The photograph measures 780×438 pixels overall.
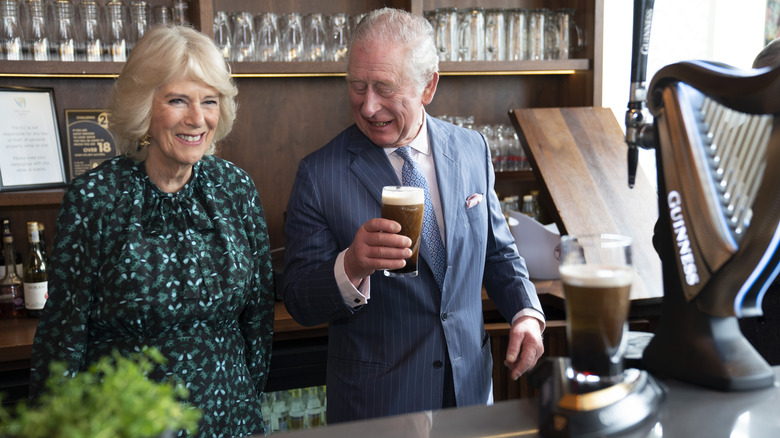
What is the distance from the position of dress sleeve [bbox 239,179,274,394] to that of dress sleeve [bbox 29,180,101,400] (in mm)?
409

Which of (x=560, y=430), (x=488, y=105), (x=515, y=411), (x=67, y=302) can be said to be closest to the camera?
(x=560, y=430)

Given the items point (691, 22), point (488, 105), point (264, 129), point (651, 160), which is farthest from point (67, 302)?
point (691, 22)

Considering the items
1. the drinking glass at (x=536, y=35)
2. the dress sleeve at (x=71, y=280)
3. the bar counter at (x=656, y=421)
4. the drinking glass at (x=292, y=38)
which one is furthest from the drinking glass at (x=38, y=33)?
the bar counter at (x=656, y=421)

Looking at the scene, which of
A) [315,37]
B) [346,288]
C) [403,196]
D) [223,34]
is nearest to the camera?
[403,196]

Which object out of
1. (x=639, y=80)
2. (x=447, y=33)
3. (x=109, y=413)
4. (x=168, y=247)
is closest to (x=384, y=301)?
(x=168, y=247)

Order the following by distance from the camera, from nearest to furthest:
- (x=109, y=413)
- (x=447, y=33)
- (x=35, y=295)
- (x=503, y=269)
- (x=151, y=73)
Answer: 1. (x=109, y=413)
2. (x=151, y=73)
3. (x=503, y=269)
4. (x=35, y=295)
5. (x=447, y=33)

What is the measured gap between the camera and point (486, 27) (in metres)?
3.34

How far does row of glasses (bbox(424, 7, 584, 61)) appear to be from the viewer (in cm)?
328

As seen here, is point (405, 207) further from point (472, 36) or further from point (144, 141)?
point (472, 36)

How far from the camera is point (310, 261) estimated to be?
5.91 feet

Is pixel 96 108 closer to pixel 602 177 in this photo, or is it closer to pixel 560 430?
pixel 602 177

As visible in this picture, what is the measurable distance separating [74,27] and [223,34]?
0.58 meters

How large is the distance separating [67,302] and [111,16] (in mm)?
1522

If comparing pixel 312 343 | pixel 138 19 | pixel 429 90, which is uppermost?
pixel 138 19
